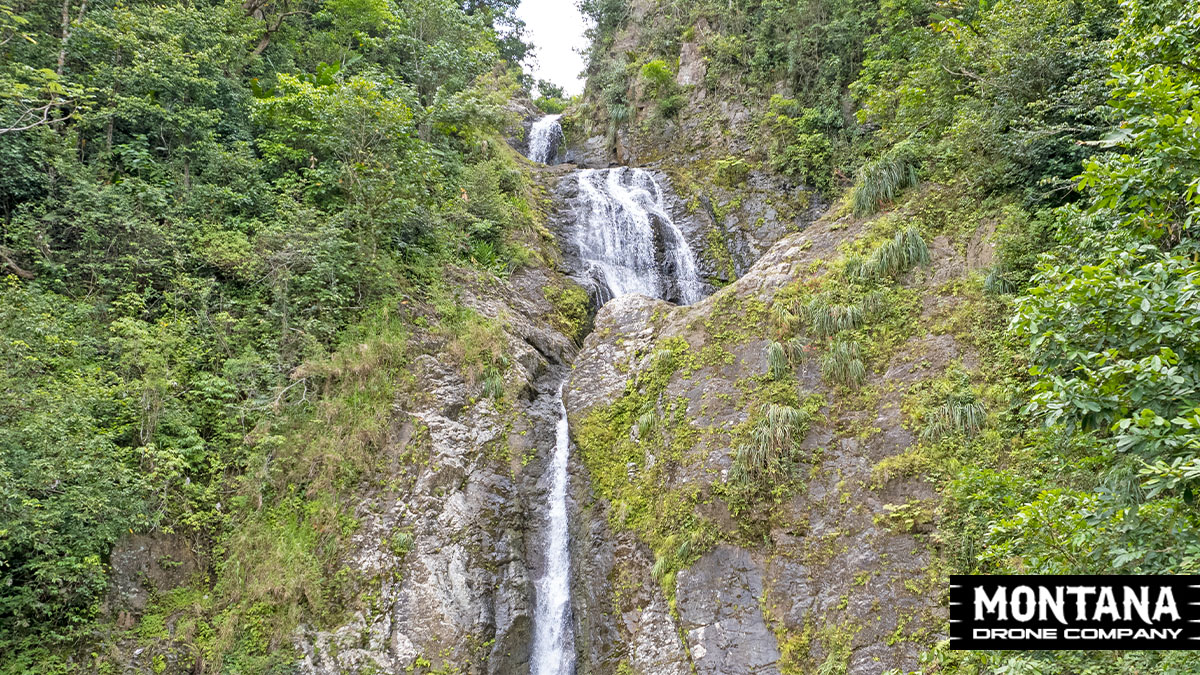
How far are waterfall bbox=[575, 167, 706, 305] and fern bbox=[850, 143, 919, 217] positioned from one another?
18.6 ft

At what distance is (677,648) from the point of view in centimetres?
829

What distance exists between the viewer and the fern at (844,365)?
30.5ft

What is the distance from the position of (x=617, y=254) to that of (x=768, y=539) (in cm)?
1064

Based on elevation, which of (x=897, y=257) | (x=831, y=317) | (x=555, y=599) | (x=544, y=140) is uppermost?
(x=544, y=140)

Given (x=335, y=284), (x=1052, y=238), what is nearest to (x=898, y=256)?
(x=1052, y=238)

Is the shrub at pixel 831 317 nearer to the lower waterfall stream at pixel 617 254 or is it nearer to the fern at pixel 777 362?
the fern at pixel 777 362

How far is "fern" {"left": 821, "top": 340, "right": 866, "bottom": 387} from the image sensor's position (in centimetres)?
929

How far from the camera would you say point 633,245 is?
17.6 m

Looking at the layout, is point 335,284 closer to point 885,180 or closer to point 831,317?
point 831,317

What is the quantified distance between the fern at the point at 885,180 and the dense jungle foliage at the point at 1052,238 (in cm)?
4

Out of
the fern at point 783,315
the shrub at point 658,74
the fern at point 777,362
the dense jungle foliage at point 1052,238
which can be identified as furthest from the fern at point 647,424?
the shrub at point 658,74

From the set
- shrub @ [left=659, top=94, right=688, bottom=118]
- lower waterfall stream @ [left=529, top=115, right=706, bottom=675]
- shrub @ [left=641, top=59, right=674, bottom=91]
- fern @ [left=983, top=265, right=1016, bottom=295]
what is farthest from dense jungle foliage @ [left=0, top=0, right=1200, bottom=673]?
shrub @ [left=641, top=59, right=674, bottom=91]

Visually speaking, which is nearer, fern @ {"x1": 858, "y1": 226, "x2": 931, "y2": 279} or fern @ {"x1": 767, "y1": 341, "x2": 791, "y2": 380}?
fern @ {"x1": 767, "y1": 341, "x2": 791, "y2": 380}

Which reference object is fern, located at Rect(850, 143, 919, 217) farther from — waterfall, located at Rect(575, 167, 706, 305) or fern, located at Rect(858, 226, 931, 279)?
waterfall, located at Rect(575, 167, 706, 305)
